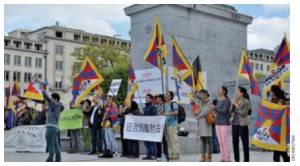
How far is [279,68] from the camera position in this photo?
1181 centimetres

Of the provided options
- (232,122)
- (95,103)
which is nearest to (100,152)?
(95,103)

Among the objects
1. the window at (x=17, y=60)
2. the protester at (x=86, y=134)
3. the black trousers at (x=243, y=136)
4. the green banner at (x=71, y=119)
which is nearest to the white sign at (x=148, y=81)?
the protester at (x=86, y=134)

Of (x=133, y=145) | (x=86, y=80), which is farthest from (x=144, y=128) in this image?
(x=86, y=80)

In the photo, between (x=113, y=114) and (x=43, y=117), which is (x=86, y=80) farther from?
(x=43, y=117)

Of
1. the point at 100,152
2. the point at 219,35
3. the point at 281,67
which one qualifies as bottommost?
the point at 100,152

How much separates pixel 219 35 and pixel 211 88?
2.32 m

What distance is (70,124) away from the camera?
16594mm

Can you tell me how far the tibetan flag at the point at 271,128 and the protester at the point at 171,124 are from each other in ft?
9.38

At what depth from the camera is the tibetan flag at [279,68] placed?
38.5ft

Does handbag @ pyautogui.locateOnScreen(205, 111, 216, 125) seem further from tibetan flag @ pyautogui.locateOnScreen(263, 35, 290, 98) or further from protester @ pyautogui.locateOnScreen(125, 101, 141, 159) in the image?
protester @ pyautogui.locateOnScreen(125, 101, 141, 159)

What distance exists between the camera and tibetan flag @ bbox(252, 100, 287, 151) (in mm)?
9820

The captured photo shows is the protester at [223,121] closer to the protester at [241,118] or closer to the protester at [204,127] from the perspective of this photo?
the protester at [241,118]

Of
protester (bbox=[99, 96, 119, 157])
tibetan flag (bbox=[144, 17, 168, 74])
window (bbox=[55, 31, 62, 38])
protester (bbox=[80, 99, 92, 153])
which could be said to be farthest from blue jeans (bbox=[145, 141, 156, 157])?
window (bbox=[55, 31, 62, 38])
